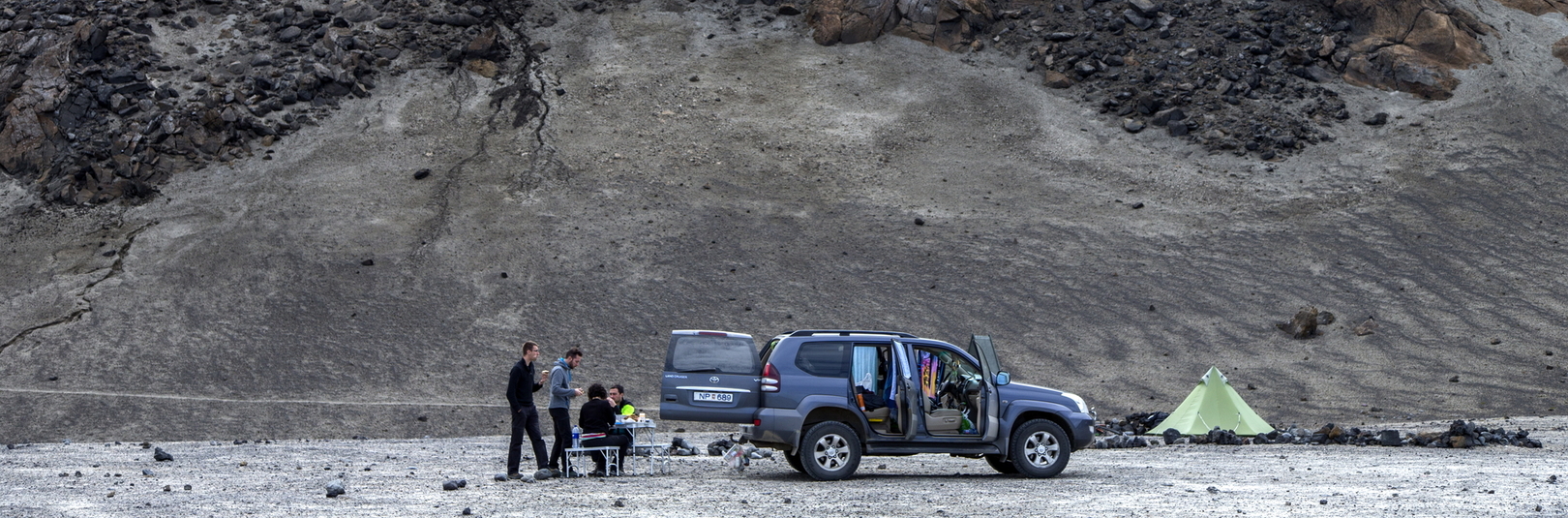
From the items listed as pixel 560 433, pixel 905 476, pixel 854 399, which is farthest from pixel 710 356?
pixel 905 476

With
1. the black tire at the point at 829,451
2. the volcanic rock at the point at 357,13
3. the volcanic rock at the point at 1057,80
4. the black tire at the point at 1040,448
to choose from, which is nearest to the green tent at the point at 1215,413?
the black tire at the point at 1040,448

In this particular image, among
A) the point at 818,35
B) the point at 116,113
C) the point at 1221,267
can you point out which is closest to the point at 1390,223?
the point at 1221,267

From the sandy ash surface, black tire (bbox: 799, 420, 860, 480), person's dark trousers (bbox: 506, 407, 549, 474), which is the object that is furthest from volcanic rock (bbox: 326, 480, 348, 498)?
black tire (bbox: 799, 420, 860, 480)

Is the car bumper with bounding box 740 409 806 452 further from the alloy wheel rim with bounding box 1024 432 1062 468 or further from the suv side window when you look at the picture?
the alloy wheel rim with bounding box 1024 432 1062 468

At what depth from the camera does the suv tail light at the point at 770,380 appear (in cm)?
1208

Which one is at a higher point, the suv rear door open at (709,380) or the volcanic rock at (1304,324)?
the volcanic rock at (1304,324)

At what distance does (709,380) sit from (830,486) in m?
1.51

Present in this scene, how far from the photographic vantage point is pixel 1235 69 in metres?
40.3

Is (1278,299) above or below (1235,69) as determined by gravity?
below

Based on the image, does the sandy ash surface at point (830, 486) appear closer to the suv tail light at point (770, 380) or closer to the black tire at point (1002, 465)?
the black tire at point (1002, 465)

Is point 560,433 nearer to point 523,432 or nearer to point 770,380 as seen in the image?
point 523,432

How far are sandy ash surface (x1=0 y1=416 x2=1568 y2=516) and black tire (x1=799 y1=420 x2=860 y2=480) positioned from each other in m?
0.18

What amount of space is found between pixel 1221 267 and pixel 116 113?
30.6 metres

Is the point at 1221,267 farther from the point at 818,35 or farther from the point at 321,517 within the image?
the point at 321,517
